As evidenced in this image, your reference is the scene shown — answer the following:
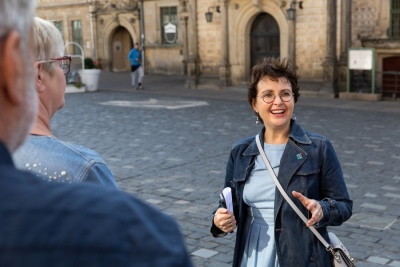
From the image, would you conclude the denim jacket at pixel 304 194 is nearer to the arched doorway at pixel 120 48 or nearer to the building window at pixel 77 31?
the arched doorway at pixel 120 48

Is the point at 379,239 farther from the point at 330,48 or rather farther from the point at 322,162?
the point at 330,48

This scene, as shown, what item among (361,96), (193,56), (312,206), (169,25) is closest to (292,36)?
(361,96)

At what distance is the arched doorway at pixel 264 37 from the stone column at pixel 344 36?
2810 mm

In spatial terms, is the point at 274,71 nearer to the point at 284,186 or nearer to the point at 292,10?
the point at 284,186

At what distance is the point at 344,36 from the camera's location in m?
20.7

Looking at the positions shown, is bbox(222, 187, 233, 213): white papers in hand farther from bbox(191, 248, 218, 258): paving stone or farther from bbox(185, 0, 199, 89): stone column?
bbox(185, 0, 199, 89): stone column

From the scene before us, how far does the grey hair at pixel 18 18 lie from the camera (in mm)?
937

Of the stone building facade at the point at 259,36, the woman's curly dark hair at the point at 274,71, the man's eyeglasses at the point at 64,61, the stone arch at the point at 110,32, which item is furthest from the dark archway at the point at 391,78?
the man's eyeglasses at the point at 64,61

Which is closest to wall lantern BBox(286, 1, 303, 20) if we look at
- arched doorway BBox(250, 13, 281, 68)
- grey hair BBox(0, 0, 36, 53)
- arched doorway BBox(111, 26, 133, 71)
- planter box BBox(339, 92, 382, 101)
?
arched doorway BBox(250, 13, 281, 68)

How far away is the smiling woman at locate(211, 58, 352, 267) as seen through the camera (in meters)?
3.32

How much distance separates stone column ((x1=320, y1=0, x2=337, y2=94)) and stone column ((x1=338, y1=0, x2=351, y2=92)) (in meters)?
0.23

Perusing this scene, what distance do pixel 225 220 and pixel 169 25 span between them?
28.5 meters

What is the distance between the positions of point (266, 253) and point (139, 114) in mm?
13871

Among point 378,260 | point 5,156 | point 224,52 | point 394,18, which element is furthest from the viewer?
point 224,52
